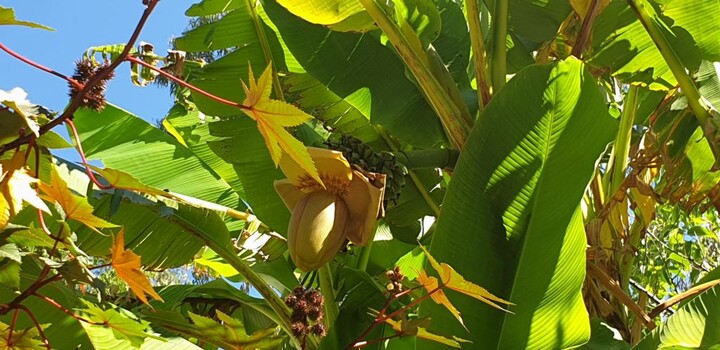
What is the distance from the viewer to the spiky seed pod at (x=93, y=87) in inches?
24.0

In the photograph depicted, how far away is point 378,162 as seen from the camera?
1.10 m

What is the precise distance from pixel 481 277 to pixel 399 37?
452 millimetres

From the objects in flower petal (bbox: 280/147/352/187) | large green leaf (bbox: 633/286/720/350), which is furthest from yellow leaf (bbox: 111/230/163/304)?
large green leaf (bbox: 633/286/720/350)

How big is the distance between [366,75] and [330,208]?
0.60 m

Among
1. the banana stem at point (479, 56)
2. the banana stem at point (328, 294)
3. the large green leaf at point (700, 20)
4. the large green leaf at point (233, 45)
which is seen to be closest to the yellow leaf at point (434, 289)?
the banana stem at point (479, 56)

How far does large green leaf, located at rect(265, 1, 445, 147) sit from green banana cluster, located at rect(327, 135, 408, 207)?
43 cm

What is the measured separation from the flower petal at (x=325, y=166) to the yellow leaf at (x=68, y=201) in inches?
14.6

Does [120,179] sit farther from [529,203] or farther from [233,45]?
[233,45]

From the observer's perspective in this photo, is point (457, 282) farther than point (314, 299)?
No

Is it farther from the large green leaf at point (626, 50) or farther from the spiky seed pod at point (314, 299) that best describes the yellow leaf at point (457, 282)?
the large green leaf at point (626, 50)

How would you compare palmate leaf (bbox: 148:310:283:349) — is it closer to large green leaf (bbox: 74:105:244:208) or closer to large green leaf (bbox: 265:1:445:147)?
large green leaf (bbox: 265:1:445:147)

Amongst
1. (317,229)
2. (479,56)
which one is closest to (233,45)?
(479,56)

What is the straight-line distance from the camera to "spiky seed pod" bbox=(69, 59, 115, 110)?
61 centimetres

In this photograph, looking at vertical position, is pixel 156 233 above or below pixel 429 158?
above
